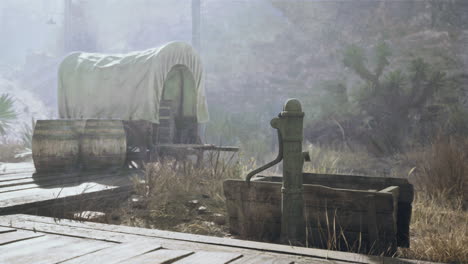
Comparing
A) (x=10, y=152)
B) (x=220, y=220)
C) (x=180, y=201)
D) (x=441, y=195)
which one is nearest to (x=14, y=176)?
(x=180, y=201)

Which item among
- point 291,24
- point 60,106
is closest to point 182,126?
point 60,106

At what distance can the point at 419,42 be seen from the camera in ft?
75.9

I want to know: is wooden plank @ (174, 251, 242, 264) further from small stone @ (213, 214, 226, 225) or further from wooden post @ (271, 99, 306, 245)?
small stone @ (213, 214, 226, 225)

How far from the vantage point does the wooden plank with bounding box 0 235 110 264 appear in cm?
200

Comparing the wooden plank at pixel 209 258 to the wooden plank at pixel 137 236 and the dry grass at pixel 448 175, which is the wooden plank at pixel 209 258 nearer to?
the wooden plank at pixel 137 236

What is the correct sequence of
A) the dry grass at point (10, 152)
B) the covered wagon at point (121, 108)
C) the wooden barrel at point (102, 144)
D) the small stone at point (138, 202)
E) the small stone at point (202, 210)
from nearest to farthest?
the small stone at point (202, 210) → the small stone at point (138, 202) → the covered wagon at point (121, 108) → the wooden barrel at point (102, 144) → the dry grass at point (10, 152)

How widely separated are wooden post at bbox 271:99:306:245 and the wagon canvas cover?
4.68m

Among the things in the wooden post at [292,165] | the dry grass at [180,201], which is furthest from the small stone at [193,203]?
the wooden post at [292,165]

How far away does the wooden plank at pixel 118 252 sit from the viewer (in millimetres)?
1969

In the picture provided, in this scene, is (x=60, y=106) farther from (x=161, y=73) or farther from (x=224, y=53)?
(x=224, y=53)

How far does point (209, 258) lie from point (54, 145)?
156 inches

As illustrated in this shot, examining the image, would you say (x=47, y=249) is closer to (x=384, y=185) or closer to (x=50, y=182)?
(x=384, y=185)

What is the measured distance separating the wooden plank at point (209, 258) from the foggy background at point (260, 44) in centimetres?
1125

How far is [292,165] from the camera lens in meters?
2.56
